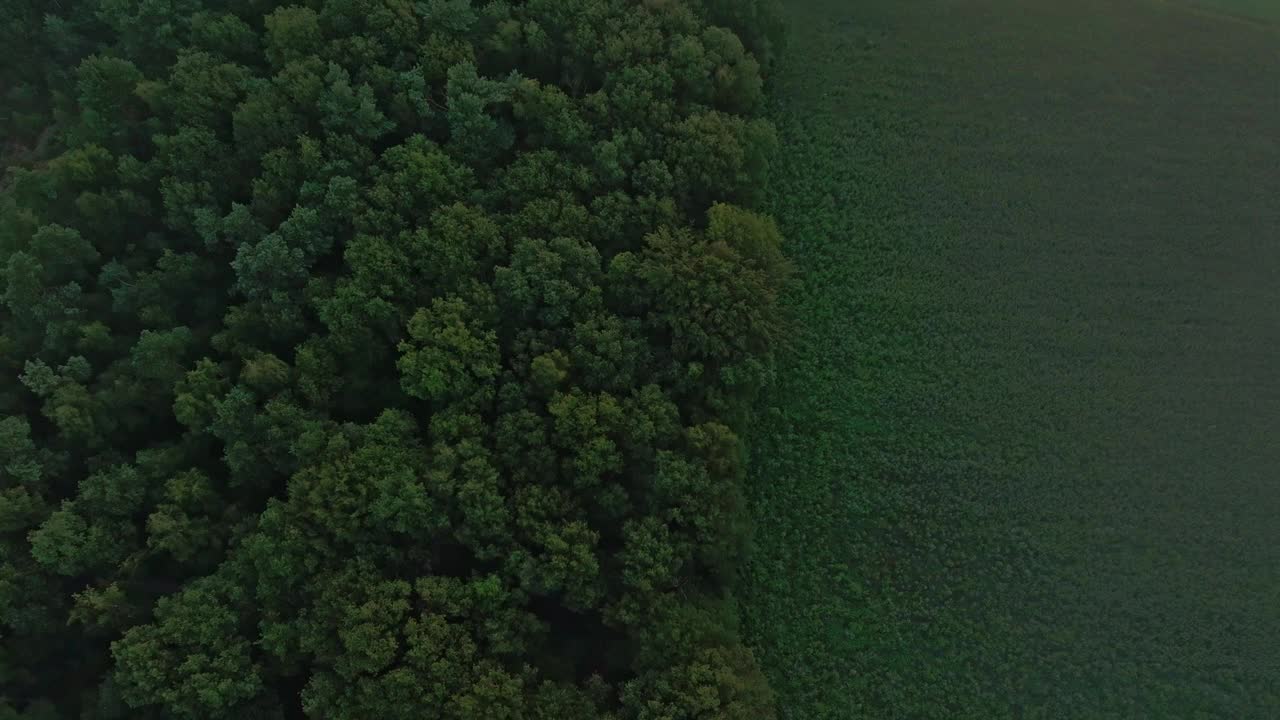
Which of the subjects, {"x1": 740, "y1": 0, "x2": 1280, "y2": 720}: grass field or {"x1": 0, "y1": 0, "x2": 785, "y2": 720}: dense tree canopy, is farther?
{"x1": 740, "y1": 0, "x2": 1280, "y2": 720}: grass field

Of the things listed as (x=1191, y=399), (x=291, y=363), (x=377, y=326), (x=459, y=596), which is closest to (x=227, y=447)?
(x=291, y=363)

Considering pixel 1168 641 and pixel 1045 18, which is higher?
pixel 1045 18

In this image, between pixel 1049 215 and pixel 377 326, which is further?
pixel 1049 215

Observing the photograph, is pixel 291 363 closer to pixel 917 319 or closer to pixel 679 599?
pixel 679 599

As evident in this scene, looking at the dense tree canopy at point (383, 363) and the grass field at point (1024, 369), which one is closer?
the dense tree canopy at point (383, 363)
